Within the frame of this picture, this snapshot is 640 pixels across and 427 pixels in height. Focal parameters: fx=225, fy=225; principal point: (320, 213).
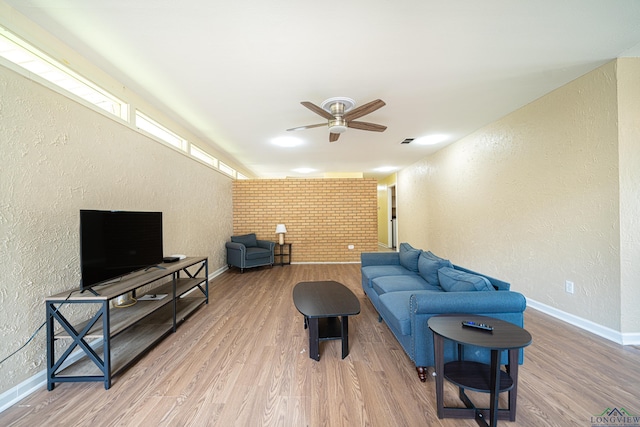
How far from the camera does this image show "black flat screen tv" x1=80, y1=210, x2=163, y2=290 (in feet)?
5.54

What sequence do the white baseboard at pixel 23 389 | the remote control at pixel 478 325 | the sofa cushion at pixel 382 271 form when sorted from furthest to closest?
the sofa cushion at pixel 382 271
the white baseboard at pixel 23 389
the remote control at pixel 478 325

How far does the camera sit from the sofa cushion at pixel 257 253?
490cm

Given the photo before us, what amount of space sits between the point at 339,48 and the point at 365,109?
0.66 meters

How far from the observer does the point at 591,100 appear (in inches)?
88.0

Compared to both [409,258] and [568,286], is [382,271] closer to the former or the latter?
[409,258]

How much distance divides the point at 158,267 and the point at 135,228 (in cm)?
54

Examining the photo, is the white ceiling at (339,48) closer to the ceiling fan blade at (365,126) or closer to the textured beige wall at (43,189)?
the ceiling fan blade at (365,126)

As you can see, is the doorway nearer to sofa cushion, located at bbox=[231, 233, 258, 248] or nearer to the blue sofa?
sofa cushion, located at bbox=[231, 233, 258, 248]

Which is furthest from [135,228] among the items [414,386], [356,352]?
[414,386]

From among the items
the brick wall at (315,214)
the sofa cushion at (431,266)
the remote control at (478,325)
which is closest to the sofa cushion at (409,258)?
the sofa cushion at (431,266)

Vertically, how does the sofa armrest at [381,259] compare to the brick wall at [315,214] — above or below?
below

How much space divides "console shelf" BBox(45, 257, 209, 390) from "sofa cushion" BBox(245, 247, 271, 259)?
2217 millimetres

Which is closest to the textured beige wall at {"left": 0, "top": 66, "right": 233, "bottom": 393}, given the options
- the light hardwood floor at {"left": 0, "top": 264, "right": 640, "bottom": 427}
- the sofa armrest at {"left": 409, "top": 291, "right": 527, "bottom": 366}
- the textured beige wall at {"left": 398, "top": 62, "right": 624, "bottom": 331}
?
the light hardwood floor at {"left": 0, "top": 264, "right": 640, "bottom": 427}

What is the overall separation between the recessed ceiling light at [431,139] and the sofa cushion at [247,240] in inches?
164
